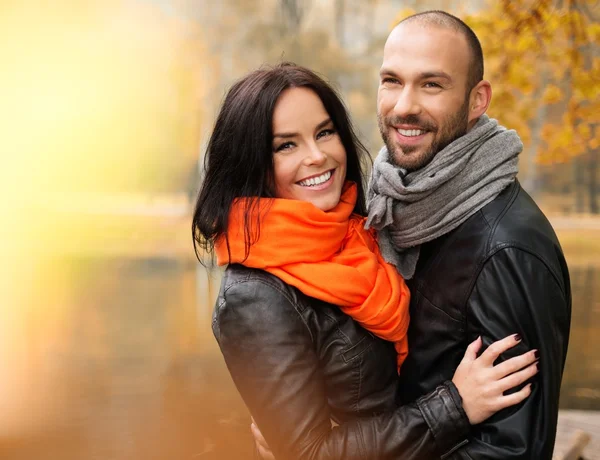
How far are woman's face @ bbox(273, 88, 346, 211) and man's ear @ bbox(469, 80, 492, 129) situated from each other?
0.36 meters

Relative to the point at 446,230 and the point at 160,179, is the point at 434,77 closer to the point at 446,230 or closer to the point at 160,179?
the point at 446,230

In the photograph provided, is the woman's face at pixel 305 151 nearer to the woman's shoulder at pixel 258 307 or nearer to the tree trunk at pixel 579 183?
the woman's shoulder at pixel 258 307

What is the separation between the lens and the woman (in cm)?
163

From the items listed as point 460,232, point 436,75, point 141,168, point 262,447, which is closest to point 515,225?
point 460,232

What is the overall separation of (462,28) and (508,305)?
73cm

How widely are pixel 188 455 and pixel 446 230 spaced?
12.6ft

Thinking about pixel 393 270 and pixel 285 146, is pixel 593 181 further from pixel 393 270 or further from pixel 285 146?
pixel 285 146

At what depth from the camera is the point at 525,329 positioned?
160 cm

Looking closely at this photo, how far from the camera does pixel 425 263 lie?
71.7 inches

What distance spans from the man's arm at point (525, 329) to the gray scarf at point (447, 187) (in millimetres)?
165

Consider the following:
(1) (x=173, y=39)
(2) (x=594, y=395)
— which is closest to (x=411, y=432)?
(2) (x=594, y=395)

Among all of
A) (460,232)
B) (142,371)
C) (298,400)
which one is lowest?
(142,371)

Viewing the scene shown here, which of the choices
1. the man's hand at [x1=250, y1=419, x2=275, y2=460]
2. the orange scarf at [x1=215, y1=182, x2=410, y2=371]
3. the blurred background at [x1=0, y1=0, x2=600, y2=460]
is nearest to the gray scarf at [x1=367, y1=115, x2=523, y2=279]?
the orange scarf at [x1=215, y1=182, x2=410, y2=371]

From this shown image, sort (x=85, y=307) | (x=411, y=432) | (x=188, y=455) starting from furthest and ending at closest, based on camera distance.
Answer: (x=85, y=307)
(x=188, y=455)
(x=411, y=432)
